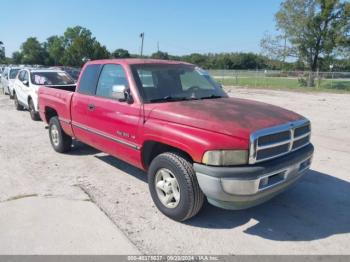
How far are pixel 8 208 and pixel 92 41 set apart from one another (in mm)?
72825

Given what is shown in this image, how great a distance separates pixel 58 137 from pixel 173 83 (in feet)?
10.5

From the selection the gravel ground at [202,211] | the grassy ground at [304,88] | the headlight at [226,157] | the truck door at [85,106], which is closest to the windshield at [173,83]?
the truck door at [85,106]

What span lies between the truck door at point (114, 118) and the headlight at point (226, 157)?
1.27 metres

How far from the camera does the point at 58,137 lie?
22.6ft

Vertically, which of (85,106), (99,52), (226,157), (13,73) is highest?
(99,52)

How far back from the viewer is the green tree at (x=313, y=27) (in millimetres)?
30234

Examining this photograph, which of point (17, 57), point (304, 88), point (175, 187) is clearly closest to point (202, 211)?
point (175, 187)

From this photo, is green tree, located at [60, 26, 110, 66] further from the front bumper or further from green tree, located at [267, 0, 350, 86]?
the front bumper

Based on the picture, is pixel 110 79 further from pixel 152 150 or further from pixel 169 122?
pixel 169 122

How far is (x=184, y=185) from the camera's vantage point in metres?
3.70

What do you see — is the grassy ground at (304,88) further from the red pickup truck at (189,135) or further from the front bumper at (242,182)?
the front bumper at (242,182)

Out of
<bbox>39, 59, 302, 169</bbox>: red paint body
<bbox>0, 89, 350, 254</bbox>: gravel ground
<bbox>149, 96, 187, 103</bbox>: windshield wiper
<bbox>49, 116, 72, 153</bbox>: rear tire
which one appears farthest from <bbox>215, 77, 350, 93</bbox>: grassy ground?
<bbox>149, 96, 187, 103</bbox>: windshield wiper

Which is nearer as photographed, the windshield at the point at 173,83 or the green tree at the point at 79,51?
the windshield at the point at 173,83

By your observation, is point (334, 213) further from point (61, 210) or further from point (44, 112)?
point (44, 112)
